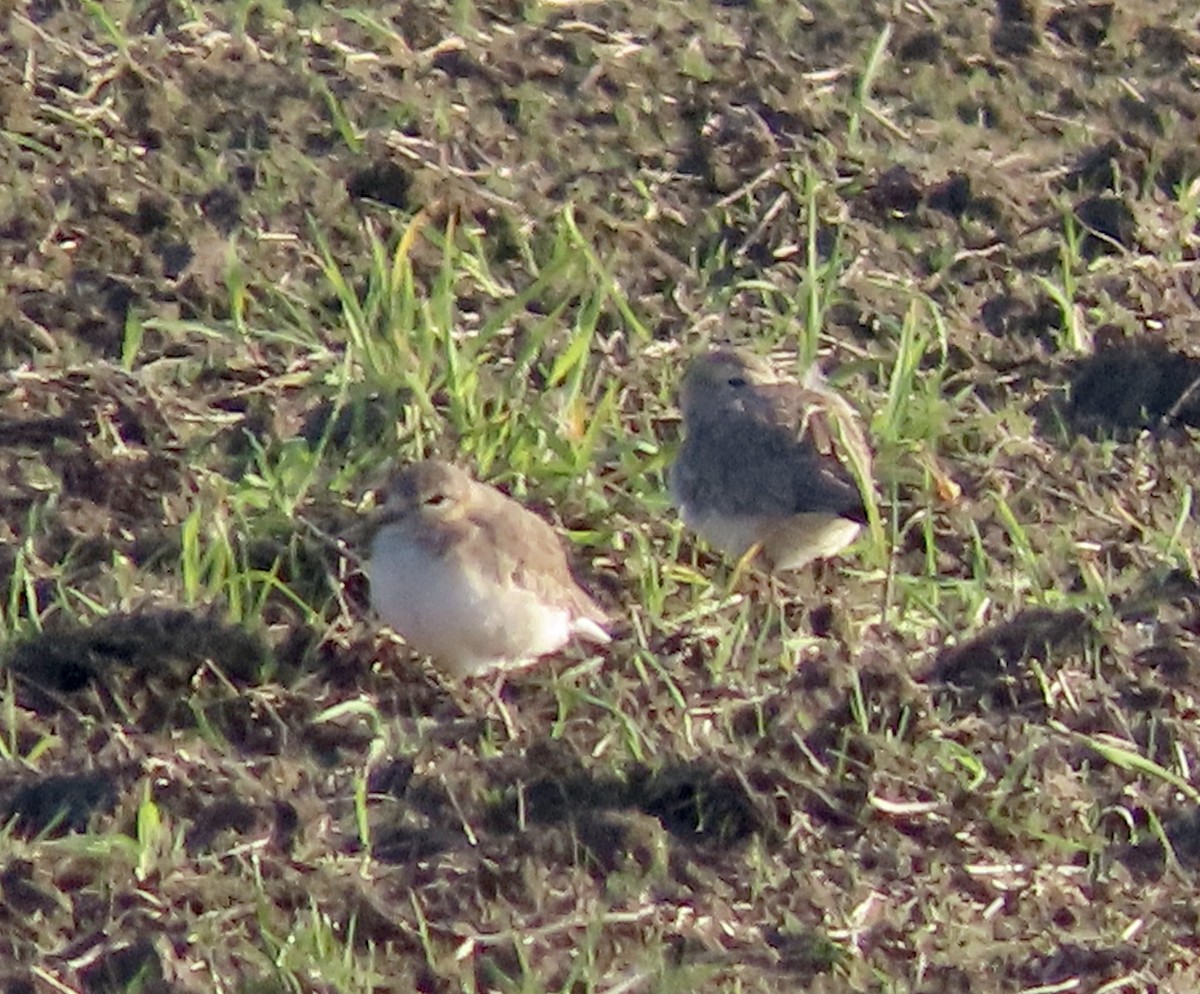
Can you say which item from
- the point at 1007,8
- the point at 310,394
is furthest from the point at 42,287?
the point at 1007,8

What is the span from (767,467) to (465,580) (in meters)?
1.00

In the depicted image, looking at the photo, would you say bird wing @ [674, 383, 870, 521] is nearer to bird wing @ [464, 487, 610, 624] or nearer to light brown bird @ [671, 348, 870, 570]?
light brown bird @ [671, 348, 870, 570]

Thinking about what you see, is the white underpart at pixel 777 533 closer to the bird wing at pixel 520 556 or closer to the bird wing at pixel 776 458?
the bird wing at pixel 776 458

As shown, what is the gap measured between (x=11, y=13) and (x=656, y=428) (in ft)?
7.55

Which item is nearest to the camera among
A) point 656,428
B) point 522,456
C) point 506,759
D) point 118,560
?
point 506,759

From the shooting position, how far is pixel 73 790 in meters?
5.89

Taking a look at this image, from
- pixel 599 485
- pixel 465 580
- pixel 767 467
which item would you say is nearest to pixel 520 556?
pixel 465 580

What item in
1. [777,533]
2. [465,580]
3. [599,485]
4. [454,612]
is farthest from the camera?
[599,485]

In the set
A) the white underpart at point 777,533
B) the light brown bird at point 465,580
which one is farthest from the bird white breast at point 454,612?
the white underpart at point 777,533

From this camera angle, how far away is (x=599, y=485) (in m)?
7.13

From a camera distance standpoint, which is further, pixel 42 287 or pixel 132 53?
pixel 132 53

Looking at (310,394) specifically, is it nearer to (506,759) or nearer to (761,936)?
(506,759)

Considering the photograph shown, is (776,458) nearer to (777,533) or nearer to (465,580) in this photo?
(777,533)

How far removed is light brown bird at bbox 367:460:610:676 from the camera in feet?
Answer: 21.0
